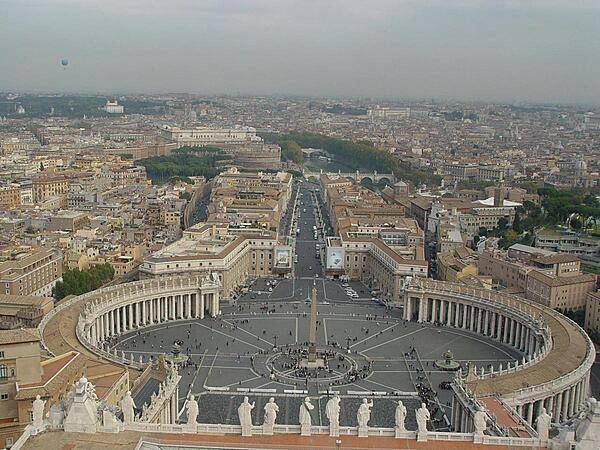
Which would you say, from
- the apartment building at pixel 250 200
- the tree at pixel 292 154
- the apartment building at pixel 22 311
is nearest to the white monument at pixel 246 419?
the apartment building at pixel 22 311

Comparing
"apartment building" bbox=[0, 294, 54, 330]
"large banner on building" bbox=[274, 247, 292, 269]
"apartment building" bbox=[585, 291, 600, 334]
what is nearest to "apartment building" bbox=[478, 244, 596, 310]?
"apartment building" bbox=[585, 291, 600, 334]

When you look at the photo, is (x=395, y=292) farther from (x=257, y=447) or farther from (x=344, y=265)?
(x=257, y=447)

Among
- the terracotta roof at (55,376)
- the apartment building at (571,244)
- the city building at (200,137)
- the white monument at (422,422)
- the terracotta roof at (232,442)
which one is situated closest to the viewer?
the terracotta roof at (232,442)

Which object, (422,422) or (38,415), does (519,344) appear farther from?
(38,415)

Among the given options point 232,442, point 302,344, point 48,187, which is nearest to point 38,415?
point 232,442

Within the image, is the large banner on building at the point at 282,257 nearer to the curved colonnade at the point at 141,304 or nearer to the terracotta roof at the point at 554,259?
the curved colonnade at the point at 141,304

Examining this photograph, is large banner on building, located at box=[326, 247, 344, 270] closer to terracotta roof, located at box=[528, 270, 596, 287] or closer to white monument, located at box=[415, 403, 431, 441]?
terracotta roof, located at box=[528, 270, 596, 287]
